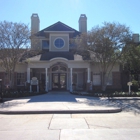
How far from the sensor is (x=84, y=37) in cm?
2105

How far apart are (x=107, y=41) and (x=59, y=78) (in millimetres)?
8909

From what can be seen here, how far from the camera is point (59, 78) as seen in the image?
2631cm

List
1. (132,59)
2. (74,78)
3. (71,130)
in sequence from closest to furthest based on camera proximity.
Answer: (71,130), (132,59), (74,78)

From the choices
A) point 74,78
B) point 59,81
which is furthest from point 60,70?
point 74,78

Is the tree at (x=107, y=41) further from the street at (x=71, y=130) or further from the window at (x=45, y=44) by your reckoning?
the street at (x=71, y=130)

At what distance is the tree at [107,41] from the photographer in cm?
2031

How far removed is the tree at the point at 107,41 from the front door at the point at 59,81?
6.28 meters

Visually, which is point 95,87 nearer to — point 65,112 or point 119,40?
point 119,40

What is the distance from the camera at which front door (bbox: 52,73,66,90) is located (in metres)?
26.3

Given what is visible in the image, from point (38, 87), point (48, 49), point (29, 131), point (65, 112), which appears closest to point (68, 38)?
point (48, 49)

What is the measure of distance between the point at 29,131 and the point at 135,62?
18.2 metres

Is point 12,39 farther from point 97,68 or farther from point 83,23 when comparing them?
point 83,23

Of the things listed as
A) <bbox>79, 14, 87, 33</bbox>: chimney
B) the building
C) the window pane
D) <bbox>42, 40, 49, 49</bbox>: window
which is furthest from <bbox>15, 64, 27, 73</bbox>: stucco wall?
<bbox>79, 14, 87, 33</bbox>: chimney

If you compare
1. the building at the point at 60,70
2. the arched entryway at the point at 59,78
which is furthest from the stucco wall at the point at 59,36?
the arched entryway at the point at 59,78
